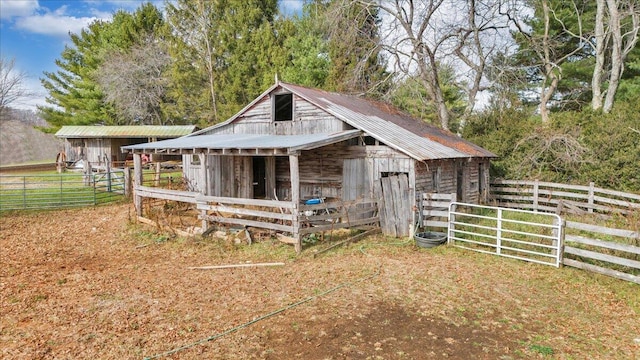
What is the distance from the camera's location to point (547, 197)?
1770 cm

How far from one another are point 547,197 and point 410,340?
15.2m

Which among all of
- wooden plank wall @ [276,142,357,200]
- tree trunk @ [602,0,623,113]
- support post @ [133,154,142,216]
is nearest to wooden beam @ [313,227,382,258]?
wooden plank wall @ [276,142,357,200]

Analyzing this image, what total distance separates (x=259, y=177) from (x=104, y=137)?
19.8m

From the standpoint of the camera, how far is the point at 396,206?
12.1m

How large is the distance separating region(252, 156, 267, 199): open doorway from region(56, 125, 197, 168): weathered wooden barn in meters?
16.9

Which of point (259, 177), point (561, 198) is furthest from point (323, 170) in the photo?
point (561, 198)

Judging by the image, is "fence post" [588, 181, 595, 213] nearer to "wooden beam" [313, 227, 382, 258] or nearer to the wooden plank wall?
"wooden beam" [313, 227, 382, 258]

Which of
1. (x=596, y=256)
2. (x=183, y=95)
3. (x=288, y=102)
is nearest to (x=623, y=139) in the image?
(x=596, y=256)

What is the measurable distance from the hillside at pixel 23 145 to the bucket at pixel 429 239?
53.0 meters

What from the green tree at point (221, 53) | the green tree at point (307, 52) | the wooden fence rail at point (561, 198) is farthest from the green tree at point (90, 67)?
the wooden fence rail at point (561, 198)

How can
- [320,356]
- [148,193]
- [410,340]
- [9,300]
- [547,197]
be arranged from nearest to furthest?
1. [320,356]
2. [410,340]
3. [9,300]
4. [148,193]
5. [547,197]

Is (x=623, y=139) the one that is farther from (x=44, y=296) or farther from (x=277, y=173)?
(x=44, y=296)

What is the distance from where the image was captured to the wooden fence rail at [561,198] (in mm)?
14518

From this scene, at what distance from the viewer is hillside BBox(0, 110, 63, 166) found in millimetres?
50781
